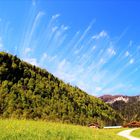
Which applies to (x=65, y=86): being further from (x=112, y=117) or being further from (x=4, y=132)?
(x=4, y=132)

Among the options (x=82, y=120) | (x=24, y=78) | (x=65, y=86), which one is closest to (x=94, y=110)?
(x=82, y=120)

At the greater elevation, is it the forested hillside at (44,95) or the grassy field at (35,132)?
the forested hillside at (44,95)

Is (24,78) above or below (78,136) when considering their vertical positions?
above

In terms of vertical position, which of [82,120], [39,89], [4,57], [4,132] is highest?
[4,57]

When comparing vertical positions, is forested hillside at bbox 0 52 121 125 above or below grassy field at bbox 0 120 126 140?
above

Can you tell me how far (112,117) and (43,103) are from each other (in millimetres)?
26397

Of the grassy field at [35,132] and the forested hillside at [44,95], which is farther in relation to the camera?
the forested hillside at [44,95]

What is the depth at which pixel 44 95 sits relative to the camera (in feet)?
→ 407

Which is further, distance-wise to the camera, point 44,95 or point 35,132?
point 44,95

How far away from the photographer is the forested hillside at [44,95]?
112 m

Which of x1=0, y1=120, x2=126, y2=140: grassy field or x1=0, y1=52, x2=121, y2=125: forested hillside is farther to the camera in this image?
x1=0, y1=52, x2=121, y2=125: forested hillside

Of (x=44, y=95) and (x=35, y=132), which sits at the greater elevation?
(x=44, y=95)

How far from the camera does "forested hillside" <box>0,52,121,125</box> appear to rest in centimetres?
11156

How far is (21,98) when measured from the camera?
11181 centimetres
